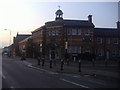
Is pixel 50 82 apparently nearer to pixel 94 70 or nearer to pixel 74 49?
pixel 94 70

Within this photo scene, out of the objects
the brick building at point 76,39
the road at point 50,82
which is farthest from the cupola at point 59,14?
the road at point 50,82

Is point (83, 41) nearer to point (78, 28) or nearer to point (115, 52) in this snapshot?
point (78, 28)

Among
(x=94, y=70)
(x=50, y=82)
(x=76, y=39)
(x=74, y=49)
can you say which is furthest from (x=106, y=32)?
(x=50, y=82)

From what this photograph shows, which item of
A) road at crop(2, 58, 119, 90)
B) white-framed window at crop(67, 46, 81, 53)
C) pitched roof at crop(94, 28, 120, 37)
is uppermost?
pitched roof at crop(94, 28, 120, 37)

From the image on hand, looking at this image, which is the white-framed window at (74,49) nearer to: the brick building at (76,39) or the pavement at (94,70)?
the brick building at (76,39)

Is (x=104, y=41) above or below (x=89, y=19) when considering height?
below

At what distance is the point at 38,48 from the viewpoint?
84.3 meters

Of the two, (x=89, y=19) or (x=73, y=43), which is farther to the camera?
(x=89, y=19)

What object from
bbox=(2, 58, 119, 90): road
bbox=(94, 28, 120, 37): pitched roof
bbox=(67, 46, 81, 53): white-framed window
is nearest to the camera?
bbox=(2, 58, 119, 90): road

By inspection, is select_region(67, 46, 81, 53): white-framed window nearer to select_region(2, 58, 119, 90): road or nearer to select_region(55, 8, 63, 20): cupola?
select_region(55, 8, 63, 20): cupola

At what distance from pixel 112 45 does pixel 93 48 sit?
7.78 meters

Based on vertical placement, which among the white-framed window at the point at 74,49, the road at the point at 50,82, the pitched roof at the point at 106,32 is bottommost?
the road at the point at 50,82

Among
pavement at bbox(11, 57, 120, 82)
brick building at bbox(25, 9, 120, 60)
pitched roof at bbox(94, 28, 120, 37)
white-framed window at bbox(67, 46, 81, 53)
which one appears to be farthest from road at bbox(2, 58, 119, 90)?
pitched roof at bbox(94, 28, 120, 37)

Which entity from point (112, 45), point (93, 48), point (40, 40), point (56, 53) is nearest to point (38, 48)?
point (40, 40)
